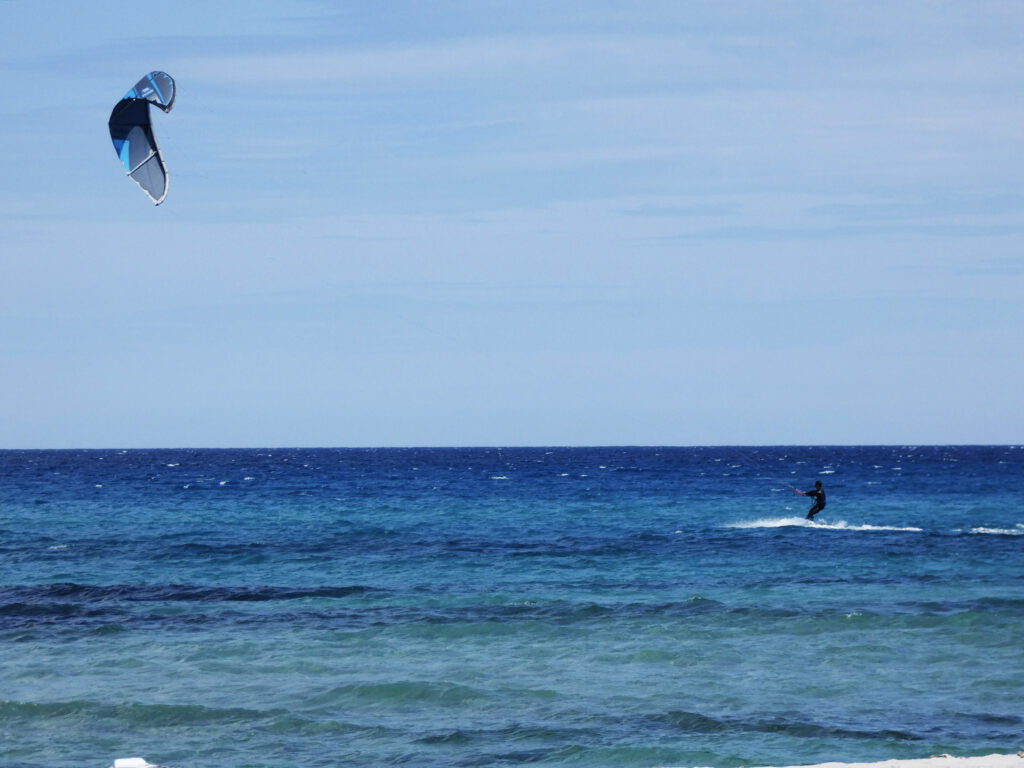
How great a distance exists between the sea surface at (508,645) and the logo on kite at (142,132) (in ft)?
27.3

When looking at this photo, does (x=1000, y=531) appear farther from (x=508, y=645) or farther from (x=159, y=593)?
(x=159, y=593)

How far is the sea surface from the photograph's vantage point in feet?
48.9

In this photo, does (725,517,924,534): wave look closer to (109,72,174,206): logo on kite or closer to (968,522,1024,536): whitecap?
(968,522,1024,536): whitecap

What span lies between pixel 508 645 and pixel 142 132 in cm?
1119

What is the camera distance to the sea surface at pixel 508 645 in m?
14.9

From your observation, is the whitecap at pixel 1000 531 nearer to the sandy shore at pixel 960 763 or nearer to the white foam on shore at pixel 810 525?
the white foam on shore at pixel 810 525

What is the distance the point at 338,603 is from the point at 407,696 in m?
8.32

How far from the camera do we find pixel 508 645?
2048 cm

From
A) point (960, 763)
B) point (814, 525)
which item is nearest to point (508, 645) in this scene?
point (960, 763)

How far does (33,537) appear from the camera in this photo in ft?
129

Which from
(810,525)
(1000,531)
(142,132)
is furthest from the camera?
(810,525)

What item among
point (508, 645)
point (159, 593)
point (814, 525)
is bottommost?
point (159, 593)

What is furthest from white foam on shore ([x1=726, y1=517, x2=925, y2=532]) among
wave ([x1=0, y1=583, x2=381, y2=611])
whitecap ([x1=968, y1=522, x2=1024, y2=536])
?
wave ([x1=0, y1=583, x2=381, y2=611])

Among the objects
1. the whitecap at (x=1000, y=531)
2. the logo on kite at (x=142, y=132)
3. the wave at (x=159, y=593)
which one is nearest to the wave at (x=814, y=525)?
the whitecap at (x=1000, y=531)
